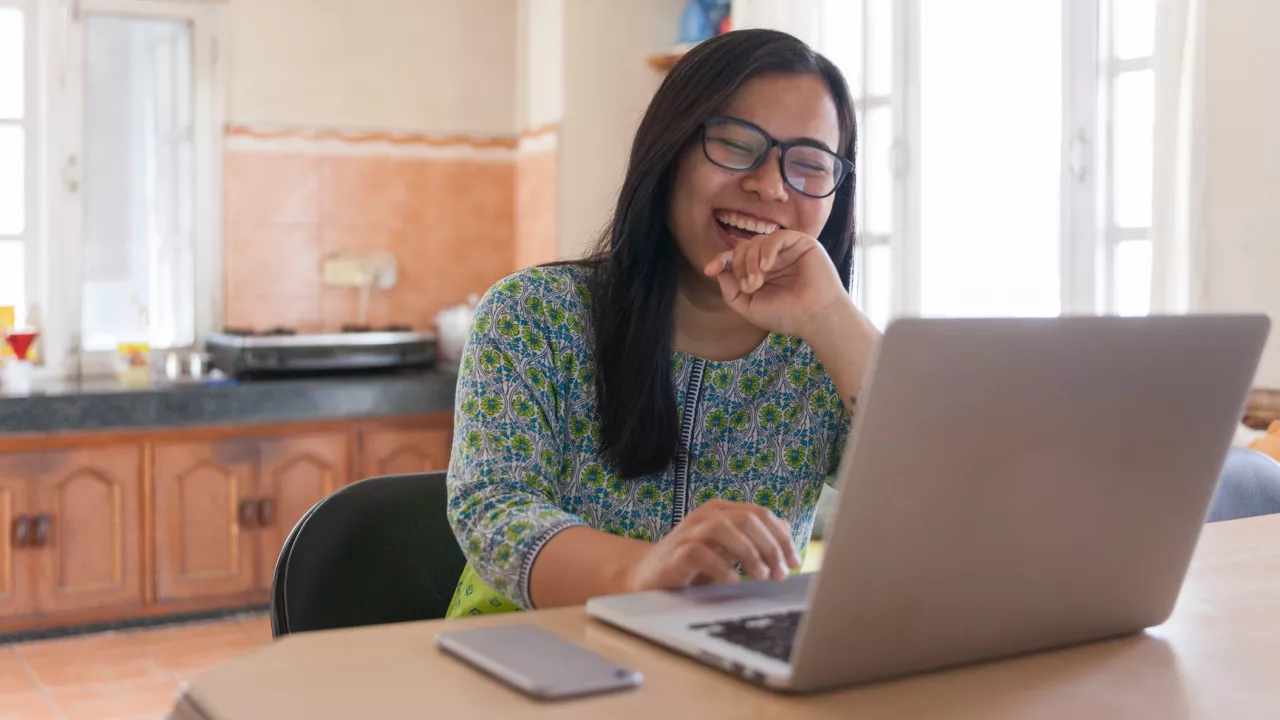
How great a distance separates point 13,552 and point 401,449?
1167mm

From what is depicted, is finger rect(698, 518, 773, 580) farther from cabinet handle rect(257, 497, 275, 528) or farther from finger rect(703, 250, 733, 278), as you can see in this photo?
cabinet handle rect(257, 497, 275, 528)

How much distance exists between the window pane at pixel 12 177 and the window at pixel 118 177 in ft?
0.04

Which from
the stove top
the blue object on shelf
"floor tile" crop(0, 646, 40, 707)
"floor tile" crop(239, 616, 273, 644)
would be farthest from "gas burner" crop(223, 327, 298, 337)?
the blue object on shelf

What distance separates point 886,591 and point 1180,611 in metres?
0.40

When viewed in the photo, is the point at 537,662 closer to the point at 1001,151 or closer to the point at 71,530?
the point at 1001,151

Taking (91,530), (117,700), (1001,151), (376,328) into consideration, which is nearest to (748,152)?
(1001,151)

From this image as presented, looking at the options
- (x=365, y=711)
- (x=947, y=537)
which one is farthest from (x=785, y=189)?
(x=365, y=711)

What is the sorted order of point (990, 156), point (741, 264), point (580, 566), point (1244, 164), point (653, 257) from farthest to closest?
1. point (990, 156)
2. point (1244, 164)
3. point (653, 257)
4. point (741, 264)
5. point (580, 566)

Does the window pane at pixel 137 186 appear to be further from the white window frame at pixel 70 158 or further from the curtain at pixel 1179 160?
the curtain at pixel 1179 160

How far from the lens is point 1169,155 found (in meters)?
2.56

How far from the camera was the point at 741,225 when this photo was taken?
1.47m

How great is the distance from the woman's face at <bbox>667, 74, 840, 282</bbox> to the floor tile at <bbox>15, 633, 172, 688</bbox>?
2.51 m

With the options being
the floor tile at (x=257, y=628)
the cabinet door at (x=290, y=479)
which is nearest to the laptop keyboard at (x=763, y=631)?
the floor tile at (x=257, y=628)

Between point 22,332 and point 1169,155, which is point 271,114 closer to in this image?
point 22,332
